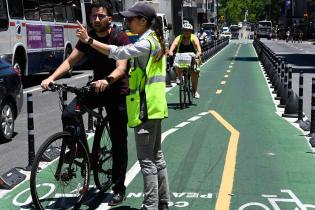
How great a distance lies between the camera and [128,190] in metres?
6.46

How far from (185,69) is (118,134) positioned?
820cm

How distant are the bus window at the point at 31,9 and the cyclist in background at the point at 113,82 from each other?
13380 millimetres

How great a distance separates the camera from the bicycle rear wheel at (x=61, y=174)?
199 inches

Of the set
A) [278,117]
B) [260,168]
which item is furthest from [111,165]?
[278,117]

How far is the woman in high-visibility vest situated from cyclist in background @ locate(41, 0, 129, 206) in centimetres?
42

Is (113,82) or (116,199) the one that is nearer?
(113,82)

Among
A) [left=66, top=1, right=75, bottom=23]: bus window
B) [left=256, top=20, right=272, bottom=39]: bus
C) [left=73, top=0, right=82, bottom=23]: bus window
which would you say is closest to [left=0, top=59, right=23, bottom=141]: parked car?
[left=66, top=1, right=75, bottom=23]: bus window

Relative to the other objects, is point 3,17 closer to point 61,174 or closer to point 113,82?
point 113,82

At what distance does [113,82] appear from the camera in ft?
17.8

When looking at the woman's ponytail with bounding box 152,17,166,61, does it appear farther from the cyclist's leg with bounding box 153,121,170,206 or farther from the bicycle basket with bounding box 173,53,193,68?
the bicycle basket with bounding box 173,53,193,68

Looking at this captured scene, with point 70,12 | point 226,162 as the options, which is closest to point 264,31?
point 70,12

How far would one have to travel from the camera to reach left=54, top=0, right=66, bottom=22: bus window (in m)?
21.6

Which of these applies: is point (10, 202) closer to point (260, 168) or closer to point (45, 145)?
point (45, 145)

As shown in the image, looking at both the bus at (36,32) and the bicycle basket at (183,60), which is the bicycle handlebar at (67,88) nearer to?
the bicycle basket at (183,60)
